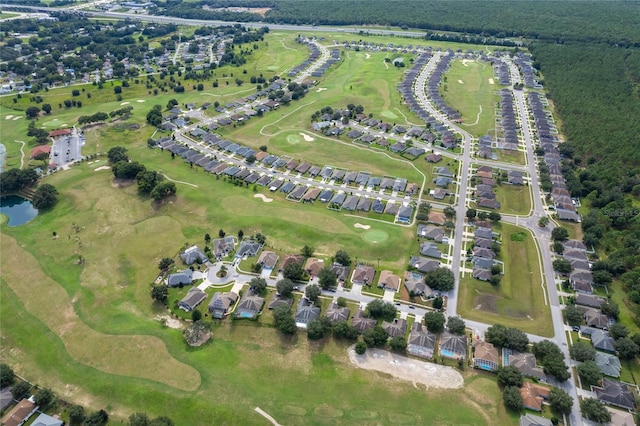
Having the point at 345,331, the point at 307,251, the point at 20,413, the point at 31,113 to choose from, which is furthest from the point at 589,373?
the point at 31,113

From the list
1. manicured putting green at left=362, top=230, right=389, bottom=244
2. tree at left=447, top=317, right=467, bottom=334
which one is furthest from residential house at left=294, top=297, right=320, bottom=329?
manicured putting green at left=362, top=230, right=389, bottom=244

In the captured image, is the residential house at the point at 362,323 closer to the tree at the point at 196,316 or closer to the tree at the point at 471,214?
the tree at the point at 196,316

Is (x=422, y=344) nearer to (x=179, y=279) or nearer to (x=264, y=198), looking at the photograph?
Answer: (x=179, y=279)

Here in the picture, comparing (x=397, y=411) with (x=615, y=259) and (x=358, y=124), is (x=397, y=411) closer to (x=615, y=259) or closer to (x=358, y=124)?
(x=615, y=259)

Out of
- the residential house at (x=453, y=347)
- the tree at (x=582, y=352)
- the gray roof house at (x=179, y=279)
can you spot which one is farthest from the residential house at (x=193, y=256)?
the tree at (x=582, y=352)

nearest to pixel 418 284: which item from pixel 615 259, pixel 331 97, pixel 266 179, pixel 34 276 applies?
pixel 615 259

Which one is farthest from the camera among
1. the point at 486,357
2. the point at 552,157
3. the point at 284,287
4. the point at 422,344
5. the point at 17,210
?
the point at 552,157
